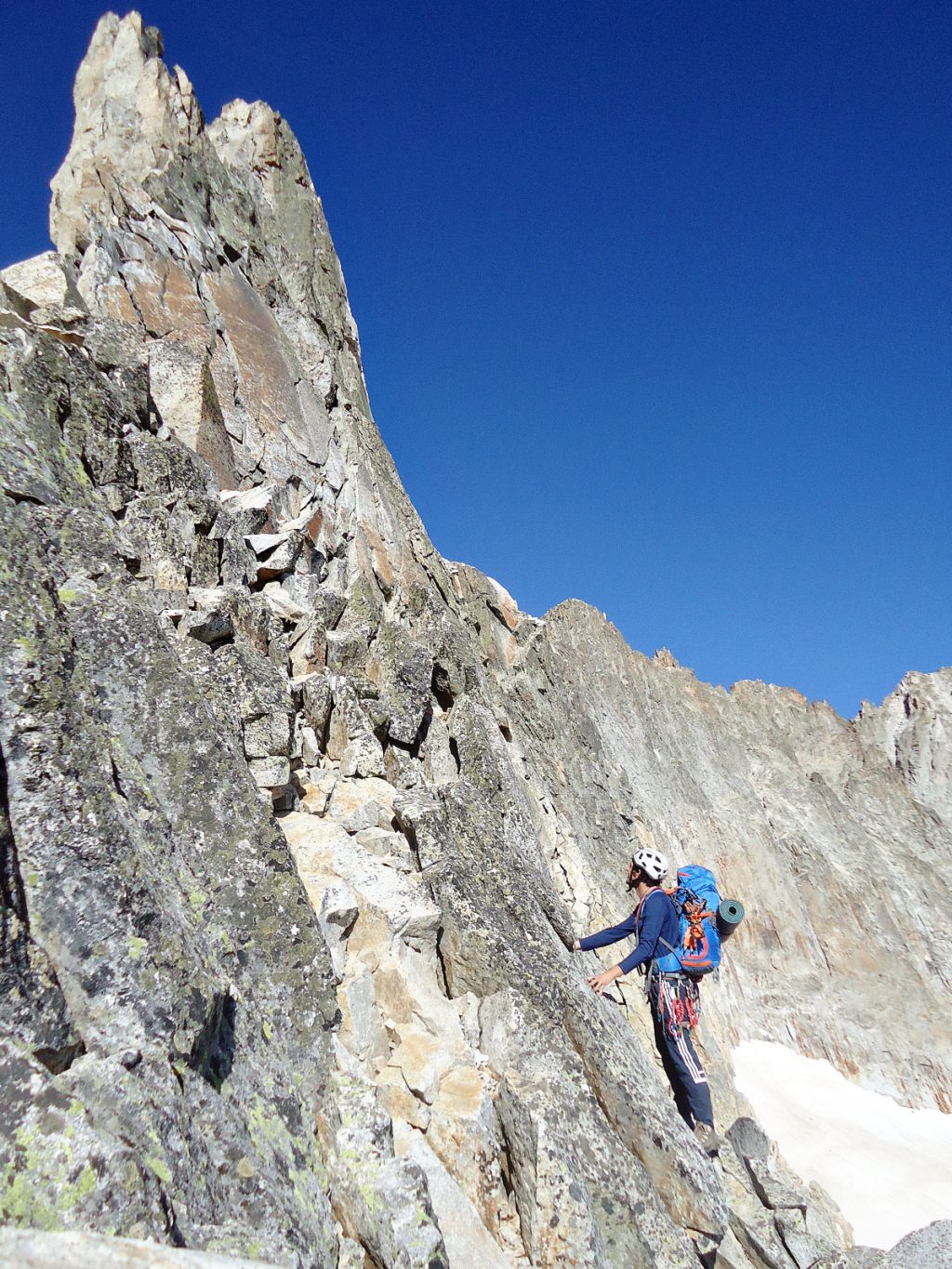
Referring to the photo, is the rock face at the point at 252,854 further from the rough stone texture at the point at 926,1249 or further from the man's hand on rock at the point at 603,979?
the rough stone texture at the point at 926,1249

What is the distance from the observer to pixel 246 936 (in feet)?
22.4

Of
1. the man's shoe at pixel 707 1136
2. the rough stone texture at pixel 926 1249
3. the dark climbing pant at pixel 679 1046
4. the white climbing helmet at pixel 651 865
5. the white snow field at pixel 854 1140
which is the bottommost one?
the white snow field at pixel 854 1140

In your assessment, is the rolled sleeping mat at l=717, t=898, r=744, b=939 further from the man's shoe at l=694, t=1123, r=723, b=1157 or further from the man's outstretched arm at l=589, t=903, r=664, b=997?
the man's shoe at l=694, t=1123, r=723, b=1157

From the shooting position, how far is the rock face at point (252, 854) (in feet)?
15.5

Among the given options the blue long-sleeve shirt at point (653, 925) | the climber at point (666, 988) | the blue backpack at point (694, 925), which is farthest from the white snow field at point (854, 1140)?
the blue long-sleeve shirt at point (653, 925)

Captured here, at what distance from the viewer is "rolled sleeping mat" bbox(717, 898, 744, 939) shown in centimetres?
820

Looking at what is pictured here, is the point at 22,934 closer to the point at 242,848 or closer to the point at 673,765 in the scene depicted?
the point at 242,848

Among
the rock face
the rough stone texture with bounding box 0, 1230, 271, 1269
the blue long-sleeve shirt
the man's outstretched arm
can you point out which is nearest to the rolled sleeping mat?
the blue long-sleeve shirt

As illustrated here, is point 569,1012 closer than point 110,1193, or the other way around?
point 110,1193

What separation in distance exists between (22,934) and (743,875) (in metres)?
45.3

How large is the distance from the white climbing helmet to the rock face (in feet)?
5.56

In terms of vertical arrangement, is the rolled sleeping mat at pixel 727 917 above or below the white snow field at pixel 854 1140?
above

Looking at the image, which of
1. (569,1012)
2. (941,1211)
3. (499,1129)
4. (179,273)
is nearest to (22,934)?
(499,1129)

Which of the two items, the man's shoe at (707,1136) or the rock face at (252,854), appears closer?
the rock face at (252,854)
